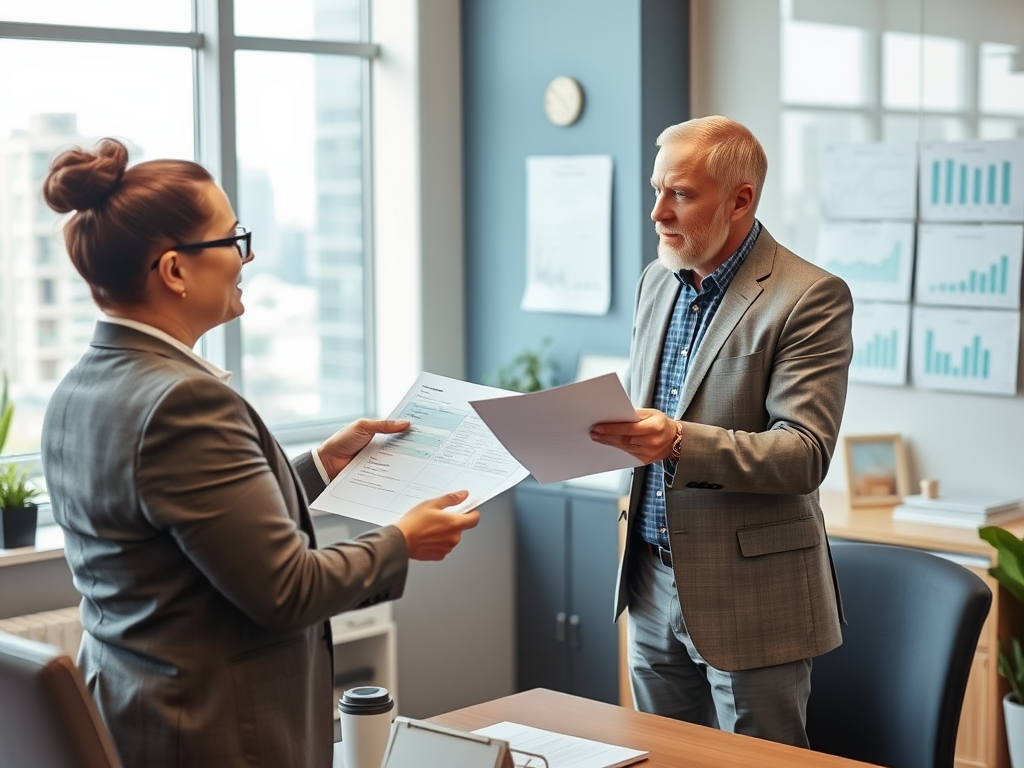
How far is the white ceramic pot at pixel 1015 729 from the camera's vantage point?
10.4ft

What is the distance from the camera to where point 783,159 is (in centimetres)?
407

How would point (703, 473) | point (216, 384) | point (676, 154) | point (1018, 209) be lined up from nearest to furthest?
point (216, 384)
point (703, 473)
point (676, 154)
point (1018, 209)

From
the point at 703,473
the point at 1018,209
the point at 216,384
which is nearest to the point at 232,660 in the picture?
the point at 216,384

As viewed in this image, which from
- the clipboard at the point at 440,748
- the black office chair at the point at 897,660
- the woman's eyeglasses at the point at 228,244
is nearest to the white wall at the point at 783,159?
the black office chair at the point at 897,660

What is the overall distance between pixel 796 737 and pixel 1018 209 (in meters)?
1.88

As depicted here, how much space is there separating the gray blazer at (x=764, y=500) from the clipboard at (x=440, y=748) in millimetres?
768

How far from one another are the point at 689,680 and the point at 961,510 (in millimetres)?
1327

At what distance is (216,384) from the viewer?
60.2 inches

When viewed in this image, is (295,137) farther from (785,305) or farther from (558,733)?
(558,733)

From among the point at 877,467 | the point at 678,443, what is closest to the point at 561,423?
the point at 678,443

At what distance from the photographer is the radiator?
329 centimetres

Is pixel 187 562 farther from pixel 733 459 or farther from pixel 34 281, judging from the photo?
pixel 34 281

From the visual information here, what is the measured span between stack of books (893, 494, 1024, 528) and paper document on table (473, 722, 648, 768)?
1806 mm

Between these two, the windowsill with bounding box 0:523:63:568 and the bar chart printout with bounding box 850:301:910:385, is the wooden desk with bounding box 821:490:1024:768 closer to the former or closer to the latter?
the bar chart printout with bounding box 850:301:910:385
